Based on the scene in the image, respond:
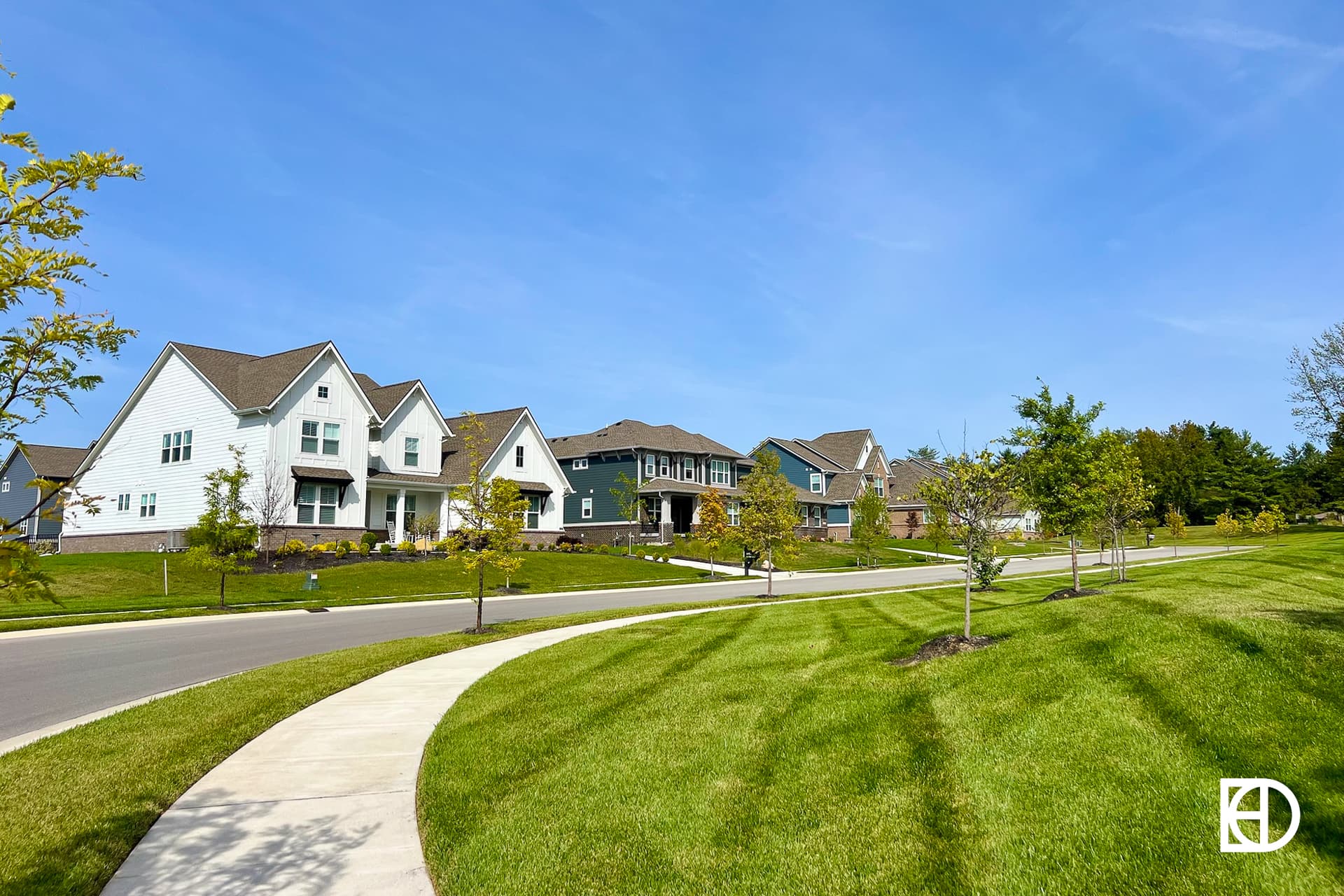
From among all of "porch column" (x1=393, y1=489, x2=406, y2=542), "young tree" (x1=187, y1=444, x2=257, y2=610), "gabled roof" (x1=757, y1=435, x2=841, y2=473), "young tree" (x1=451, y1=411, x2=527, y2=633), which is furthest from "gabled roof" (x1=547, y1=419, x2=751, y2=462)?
"young tree" (x1=451, y1=411, x2=527, y2=633)

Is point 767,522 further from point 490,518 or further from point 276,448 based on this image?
point 276,448

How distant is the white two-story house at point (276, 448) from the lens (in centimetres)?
4069

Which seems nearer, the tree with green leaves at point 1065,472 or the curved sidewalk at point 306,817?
the curved sidewalk at point 306,817

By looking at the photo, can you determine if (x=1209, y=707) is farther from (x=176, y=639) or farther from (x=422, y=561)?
(x=422, y=561)

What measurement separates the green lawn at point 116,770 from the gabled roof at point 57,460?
62380 millimetres

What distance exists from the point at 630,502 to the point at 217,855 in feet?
176

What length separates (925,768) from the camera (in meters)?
6.91

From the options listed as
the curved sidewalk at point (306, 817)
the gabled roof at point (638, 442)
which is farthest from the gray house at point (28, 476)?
the curved sidewalk at point (306, 817)

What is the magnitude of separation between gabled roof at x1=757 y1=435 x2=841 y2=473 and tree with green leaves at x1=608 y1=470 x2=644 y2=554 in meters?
21.8

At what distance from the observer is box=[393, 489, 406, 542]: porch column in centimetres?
4666

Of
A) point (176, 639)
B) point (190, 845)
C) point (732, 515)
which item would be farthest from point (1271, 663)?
point (732, 515)

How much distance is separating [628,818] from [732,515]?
2277 inches

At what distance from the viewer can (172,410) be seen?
144ft

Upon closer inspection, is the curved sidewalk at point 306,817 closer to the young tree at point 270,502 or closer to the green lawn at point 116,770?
the green lawn at point 116,770
